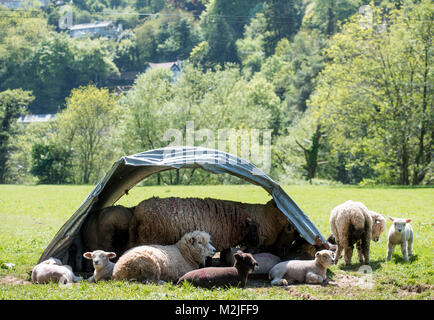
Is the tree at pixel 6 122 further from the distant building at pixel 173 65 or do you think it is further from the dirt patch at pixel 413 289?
the dirt patch at pixel 413 289

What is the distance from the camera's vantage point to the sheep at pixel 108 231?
1093cm

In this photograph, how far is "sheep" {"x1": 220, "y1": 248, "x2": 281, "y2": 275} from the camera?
10.4 m

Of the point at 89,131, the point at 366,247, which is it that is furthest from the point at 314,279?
the point at 89,131

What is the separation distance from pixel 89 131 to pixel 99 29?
87163 mm

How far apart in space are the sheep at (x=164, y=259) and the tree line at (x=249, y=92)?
99.8 ft

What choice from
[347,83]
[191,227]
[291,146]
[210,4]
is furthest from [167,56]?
[191,227]

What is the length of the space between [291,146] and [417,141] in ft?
75.3

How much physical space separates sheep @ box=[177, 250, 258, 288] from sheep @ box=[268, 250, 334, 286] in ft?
2.66

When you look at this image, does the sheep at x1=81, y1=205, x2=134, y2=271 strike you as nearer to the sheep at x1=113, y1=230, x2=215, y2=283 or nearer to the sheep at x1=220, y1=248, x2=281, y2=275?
the sheep at x1=113, y1=230, x2=215, y2=283

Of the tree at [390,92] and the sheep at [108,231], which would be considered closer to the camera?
the sheep at [108,231]

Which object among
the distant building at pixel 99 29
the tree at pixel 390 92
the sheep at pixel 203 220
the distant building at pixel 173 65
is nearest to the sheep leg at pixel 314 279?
the sheep at pixel 203 220

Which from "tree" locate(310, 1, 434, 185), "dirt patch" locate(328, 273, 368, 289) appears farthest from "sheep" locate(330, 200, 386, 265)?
"tree" locate(310, 1, 434, 185)

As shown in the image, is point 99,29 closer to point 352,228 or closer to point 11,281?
point 11,281

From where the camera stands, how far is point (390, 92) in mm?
37875
